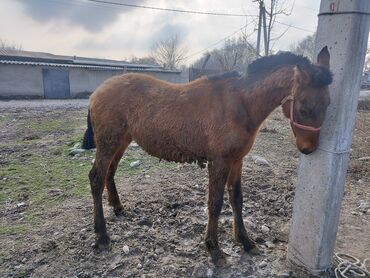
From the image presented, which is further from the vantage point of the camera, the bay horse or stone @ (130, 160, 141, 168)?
stone @ (130, 160, 141, 168)

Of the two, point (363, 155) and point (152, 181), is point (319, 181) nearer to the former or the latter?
point (152, 181)

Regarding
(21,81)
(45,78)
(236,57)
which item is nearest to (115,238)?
A: (236,57)

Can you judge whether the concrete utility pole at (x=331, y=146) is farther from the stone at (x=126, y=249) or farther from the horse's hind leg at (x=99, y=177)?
the horse's hind leg at (x=99, y=177)

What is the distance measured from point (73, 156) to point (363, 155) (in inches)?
267

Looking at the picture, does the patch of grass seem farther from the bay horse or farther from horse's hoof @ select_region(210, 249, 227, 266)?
horse's hoof @ select_region(210, 249, 227, 266)

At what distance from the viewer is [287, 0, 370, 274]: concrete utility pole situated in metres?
2.33

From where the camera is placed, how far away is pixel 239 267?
2.94m

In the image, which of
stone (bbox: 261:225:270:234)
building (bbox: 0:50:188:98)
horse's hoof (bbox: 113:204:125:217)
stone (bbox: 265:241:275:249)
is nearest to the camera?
stone (bbox: 265:241:275:249)

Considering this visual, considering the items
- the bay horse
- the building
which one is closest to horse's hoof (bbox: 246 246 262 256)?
the bay horse

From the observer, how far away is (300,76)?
7.80ft

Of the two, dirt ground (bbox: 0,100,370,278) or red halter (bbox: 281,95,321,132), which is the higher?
red halter (bbox: 281,95,321,132)

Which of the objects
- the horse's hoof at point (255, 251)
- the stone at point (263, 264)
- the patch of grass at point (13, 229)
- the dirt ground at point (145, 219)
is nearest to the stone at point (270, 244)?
the dirt ground at point (145, 219)

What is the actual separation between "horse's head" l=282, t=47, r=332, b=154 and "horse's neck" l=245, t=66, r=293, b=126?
0.14 meters

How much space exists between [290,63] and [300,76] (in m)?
0.27
